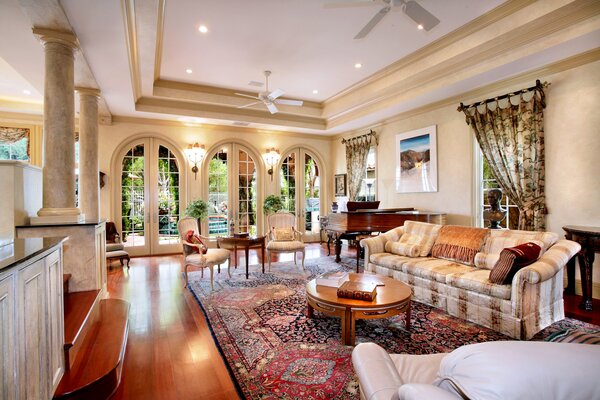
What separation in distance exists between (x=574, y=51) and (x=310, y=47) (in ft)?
11.1

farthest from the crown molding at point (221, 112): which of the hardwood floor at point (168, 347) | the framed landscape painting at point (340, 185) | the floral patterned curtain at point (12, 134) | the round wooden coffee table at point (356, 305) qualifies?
the round wooden coffee table at point (356, 305)

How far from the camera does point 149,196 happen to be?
7.05 m

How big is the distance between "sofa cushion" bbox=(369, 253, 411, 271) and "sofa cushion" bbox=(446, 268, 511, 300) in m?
0.73

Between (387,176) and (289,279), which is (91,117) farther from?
(387,176)

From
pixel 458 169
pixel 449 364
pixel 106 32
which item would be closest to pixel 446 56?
pixel 458 169

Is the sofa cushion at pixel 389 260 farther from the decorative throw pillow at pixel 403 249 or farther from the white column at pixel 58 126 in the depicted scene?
the white column at pixel 58 126

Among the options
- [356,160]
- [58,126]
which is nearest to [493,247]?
[356,160]

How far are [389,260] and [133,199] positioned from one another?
5772mm

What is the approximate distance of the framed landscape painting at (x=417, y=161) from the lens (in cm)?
591

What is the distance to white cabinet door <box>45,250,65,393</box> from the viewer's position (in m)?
1.78

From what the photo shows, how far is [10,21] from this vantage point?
309 cm

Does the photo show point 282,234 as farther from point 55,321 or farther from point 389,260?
point 55,321

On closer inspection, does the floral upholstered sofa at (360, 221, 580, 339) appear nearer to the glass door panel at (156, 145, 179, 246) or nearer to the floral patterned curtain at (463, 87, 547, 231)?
the floral patterned curtain at (463, 87, 547, 231)

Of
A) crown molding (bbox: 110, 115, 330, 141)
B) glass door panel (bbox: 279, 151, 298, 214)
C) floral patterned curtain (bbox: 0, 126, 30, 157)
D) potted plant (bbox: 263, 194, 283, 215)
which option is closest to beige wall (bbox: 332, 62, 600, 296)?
crown molding (bbox: 110, 115, 330, 141)
